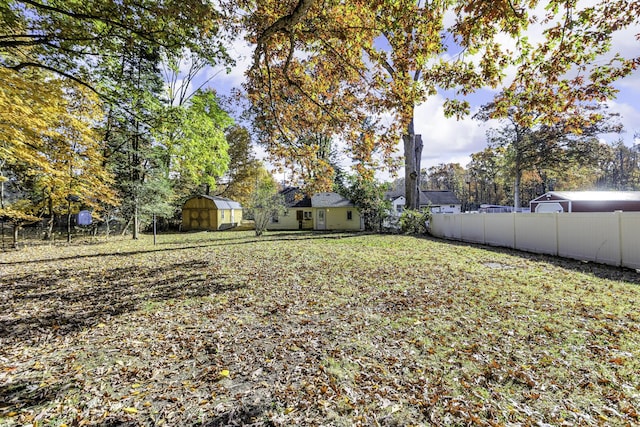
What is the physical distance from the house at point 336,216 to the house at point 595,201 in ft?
45.0

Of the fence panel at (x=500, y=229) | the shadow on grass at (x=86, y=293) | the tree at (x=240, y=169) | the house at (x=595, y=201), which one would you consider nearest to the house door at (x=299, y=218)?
the tree at (x=240, y=169)

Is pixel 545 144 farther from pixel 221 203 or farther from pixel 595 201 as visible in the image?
pixel 221 203

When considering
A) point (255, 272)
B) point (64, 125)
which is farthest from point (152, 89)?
point (255, 272)

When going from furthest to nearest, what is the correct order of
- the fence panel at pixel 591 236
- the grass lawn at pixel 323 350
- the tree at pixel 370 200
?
1. the tree at pixel 370 200
2. the fence panel at pixel 591 236
3. the grass lawn at pixel 323 350

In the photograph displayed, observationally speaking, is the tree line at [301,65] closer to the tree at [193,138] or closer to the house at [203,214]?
the tree at [193,138]

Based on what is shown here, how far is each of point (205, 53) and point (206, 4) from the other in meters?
1.70

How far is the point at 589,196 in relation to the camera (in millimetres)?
17953

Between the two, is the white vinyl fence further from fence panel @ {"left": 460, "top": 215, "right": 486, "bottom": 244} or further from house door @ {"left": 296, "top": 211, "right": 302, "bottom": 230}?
house door @ {"left": 296, "top": 211, "right": 302, "bottom": 230}

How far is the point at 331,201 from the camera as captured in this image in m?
24.8

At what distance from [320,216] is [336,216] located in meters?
1.42

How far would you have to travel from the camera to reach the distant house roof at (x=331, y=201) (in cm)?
A: 2408

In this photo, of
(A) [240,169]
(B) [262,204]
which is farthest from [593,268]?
(A) [240,169]

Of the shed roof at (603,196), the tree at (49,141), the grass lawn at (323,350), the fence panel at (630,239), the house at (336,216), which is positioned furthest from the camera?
the house at (336,216)

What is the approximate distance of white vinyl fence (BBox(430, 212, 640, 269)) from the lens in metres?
7.48
